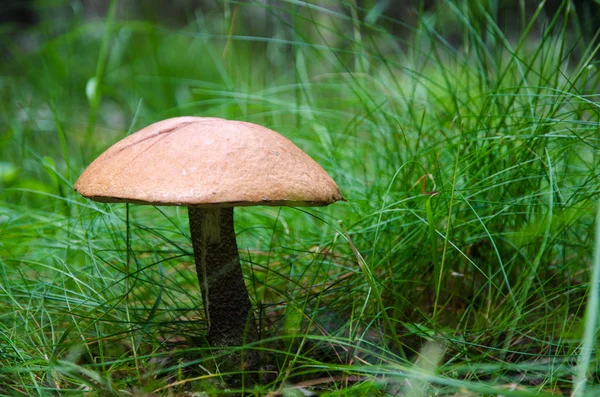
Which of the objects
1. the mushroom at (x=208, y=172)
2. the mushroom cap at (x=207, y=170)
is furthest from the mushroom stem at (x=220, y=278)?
the mushroom cap at (x=207, y=170)

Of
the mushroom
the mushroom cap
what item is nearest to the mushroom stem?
the mushroom

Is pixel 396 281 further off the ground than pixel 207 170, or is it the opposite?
pixel 207 170

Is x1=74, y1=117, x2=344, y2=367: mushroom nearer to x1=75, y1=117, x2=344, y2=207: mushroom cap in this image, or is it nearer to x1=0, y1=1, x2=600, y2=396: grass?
x1=75, y1=117, x2=344, y2=207: mushroom cap

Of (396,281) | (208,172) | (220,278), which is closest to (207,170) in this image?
(208,172)

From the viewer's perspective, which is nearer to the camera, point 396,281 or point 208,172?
point 208,172

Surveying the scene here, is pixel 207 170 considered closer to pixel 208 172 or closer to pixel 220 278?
pixel 208 172

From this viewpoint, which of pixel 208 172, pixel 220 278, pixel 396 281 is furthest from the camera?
pixel 396 281
